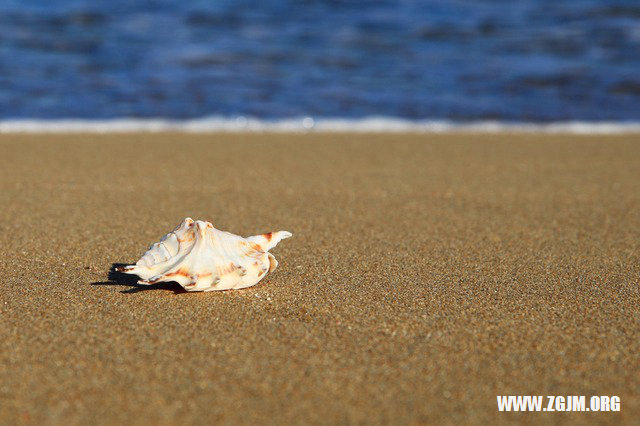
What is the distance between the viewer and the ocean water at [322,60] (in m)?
6.45

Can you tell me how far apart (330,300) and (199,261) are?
347mm

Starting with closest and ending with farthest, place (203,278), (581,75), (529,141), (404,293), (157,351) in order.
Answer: (157,351) < (203,278) < (404,293) < (529,141) < (581,75)

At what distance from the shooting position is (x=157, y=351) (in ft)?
5.13

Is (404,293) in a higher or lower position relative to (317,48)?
lower

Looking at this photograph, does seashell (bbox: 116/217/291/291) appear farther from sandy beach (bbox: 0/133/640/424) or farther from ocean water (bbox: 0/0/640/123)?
ocean water (bbox: 0/0/640/123)

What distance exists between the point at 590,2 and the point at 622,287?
821cm

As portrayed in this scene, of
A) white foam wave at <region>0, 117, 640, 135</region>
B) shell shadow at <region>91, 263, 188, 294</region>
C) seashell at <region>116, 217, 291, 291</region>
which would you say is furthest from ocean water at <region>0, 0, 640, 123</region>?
seashell at <region>116, 217, 291, 291</region>

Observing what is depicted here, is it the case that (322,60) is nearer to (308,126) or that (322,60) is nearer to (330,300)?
(308,126)

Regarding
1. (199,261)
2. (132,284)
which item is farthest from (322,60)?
(199,261)

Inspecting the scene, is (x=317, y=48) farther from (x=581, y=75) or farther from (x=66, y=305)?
(x=66, y=305)

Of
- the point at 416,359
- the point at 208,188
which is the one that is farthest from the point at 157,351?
the point at 208,188

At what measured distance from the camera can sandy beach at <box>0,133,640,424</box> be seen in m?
1.37

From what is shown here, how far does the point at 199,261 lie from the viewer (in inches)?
72.2

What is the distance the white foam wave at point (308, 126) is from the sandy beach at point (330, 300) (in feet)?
6.09
